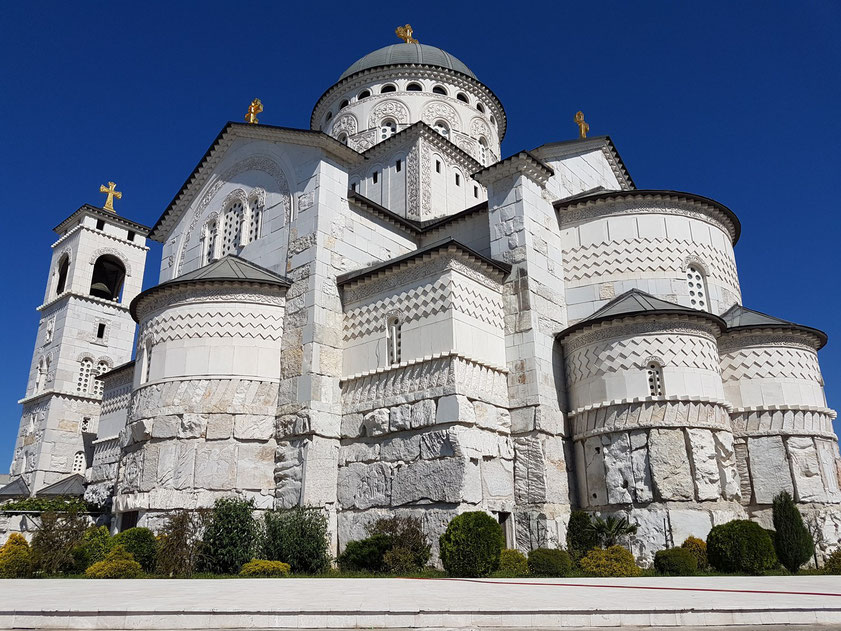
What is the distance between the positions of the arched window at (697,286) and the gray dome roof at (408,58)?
15.1m

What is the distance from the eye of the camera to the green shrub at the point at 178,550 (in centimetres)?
1320

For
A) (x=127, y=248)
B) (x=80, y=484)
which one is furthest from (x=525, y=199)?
(x=127, y=248)

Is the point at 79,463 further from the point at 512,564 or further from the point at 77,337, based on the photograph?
the point at 512,564

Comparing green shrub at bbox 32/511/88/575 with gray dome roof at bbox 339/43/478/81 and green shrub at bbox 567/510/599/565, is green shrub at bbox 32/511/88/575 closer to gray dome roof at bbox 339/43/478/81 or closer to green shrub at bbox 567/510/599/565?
green shrub at bbox 567/510/599/565

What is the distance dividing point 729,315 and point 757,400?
257 centimetres

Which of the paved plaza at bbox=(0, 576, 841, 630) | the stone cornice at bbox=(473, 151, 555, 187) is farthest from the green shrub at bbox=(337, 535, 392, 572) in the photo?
the stone cornice at bbox=(473, 151, 555, 187)

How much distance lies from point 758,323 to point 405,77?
59.4 ft

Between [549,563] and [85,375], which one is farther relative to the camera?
[85,375]

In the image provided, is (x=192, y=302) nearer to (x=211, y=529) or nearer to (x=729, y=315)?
(x=211, y=529)

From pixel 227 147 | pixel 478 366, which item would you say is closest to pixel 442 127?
pixel 227 147

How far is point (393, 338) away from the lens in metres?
17.0

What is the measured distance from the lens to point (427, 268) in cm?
1664

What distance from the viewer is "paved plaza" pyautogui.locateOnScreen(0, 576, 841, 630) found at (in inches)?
262

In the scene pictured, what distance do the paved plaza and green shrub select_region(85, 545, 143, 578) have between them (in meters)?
3.76
